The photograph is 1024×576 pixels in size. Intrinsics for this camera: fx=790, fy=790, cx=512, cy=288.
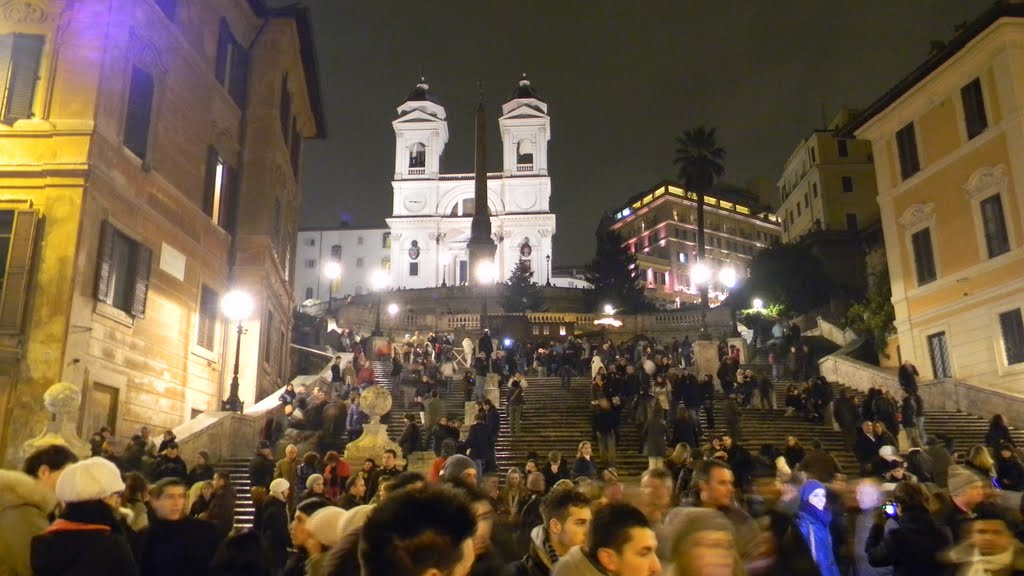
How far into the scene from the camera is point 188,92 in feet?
70.1

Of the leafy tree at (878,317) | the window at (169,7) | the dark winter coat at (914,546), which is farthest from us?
the leafy tree at (878,317)

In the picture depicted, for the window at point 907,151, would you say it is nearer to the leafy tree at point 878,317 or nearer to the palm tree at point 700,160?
the leafy tree at point 878,317

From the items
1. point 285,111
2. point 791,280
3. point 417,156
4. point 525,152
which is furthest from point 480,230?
point 417,156

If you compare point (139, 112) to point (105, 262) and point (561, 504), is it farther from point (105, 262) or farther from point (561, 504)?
point (561, 504)

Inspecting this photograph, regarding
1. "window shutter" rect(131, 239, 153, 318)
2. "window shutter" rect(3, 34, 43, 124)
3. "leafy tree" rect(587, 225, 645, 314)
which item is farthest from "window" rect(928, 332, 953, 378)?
"leafy tree" rect(587, 225, 645, 314)

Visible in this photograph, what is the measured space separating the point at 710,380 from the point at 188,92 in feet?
51.6

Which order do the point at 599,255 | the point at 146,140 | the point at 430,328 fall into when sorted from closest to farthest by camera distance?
1. the point at 146,140
2. the point at 430,328
3. the point at 599,255

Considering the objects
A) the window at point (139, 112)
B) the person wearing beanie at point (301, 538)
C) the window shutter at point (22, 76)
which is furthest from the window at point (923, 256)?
the person wearing beanie at point (301, 538)

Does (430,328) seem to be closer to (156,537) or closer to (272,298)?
(272,298)

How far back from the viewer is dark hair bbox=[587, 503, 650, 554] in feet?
11.4

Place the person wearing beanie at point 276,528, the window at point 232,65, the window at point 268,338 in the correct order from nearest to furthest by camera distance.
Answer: the person wearing beanie at point 276,528 → the window at point 232,65 → the window at point 268,338

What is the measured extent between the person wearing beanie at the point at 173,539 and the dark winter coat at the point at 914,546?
15.1ft

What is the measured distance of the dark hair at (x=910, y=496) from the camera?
18.7 ft

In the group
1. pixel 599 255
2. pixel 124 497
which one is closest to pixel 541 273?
pixel 599 255
